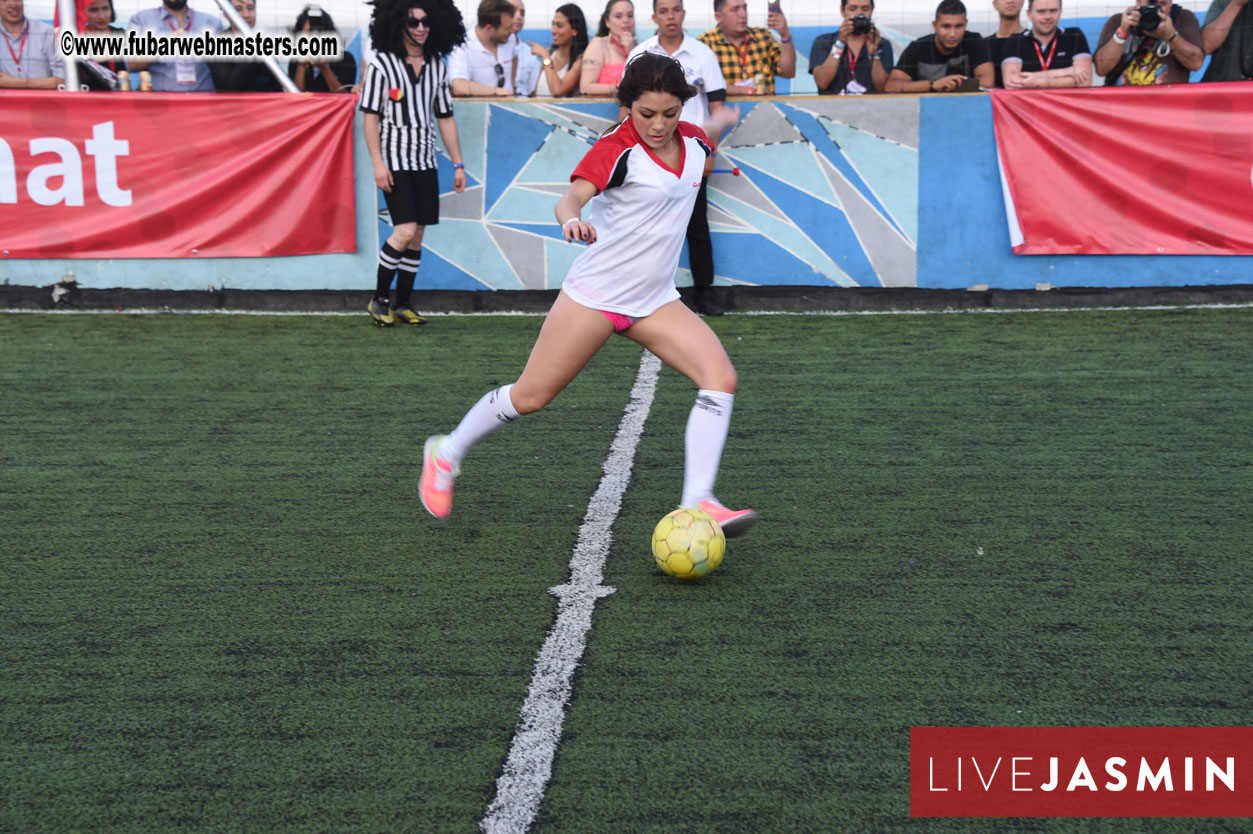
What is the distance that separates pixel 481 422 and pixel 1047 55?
24.0 feet

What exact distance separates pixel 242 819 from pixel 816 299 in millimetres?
8098

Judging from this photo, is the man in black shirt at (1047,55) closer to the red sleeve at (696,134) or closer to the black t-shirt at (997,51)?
the black t-shirt at (997,51)

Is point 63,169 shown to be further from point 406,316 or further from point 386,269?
point 406,316

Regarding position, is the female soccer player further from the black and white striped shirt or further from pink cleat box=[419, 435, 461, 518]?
the black and white striped shirt

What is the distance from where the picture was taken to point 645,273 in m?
4.70

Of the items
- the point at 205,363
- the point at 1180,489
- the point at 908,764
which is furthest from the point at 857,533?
the point at 205,363

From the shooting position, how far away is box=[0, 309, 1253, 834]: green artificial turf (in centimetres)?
310

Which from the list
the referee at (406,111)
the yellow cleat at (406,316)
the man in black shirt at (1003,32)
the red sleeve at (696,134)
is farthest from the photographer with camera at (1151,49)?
the red sleeve at (696,134)

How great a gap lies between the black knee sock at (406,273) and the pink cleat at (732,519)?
19.0 feet

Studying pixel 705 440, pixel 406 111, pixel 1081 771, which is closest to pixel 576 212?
pixel 705 440

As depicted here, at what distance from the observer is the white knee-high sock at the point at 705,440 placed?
4.62 meters

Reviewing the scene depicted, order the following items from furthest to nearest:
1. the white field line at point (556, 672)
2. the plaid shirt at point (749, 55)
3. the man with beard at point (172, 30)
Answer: the man with beard at point (172, 30)
the plaid shirt at point (749, 55)
the white field line at point (556, 672)

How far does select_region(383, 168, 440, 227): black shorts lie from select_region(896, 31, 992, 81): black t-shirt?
3997 millimetres

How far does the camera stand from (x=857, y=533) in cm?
498
